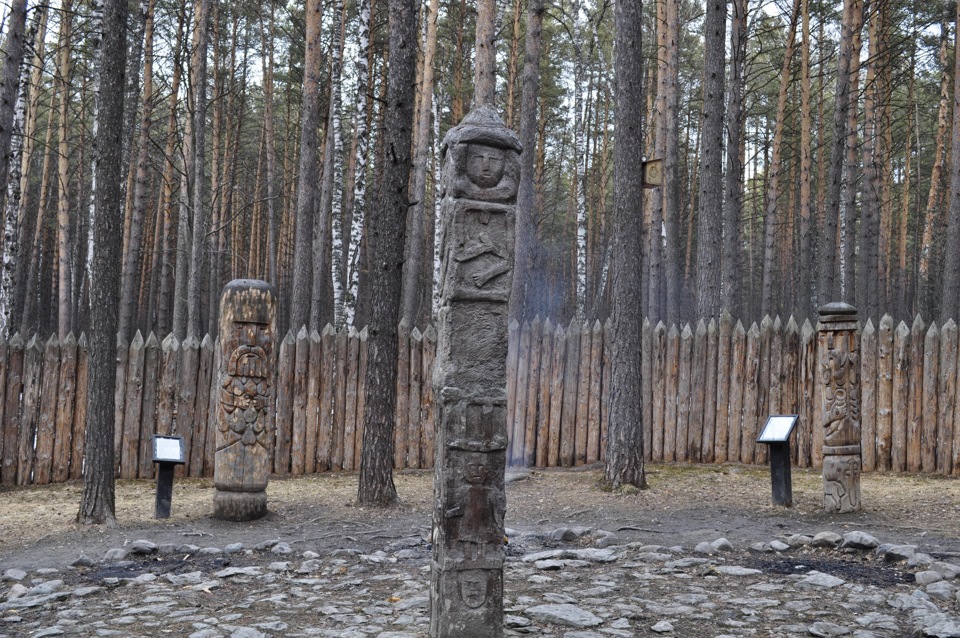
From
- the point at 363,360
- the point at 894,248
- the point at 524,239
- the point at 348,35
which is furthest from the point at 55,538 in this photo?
the point at 894,248

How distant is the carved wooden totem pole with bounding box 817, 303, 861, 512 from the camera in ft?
25.7

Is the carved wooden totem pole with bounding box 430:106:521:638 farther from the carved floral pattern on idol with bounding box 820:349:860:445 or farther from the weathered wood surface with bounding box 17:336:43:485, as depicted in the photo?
the weathered wood surface with bounding box 17:336:43:485

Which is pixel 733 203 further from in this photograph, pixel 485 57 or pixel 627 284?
pixel 627 284

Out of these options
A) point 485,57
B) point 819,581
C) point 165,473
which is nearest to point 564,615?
point 819,581

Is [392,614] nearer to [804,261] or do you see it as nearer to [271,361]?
[271,361]

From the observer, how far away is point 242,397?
25.4ft

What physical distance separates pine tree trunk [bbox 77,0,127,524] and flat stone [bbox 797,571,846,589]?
5601mm

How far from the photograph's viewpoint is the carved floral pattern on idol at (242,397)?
7.71 m

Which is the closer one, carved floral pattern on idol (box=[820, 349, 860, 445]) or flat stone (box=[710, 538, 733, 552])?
flat stone (box=[710, 538, 733, 552])

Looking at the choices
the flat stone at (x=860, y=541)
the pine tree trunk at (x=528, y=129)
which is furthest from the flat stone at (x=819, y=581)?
the pine tree trunk at (x=528, y=129)

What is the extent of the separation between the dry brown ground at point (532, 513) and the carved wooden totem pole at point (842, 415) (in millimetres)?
216

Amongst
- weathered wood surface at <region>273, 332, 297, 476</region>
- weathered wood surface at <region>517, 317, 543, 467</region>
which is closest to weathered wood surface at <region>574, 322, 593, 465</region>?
weathered wood surface at <region>517, 317, 543, 467</region>

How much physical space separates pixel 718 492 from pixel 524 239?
5.80 metres

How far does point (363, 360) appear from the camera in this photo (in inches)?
424
